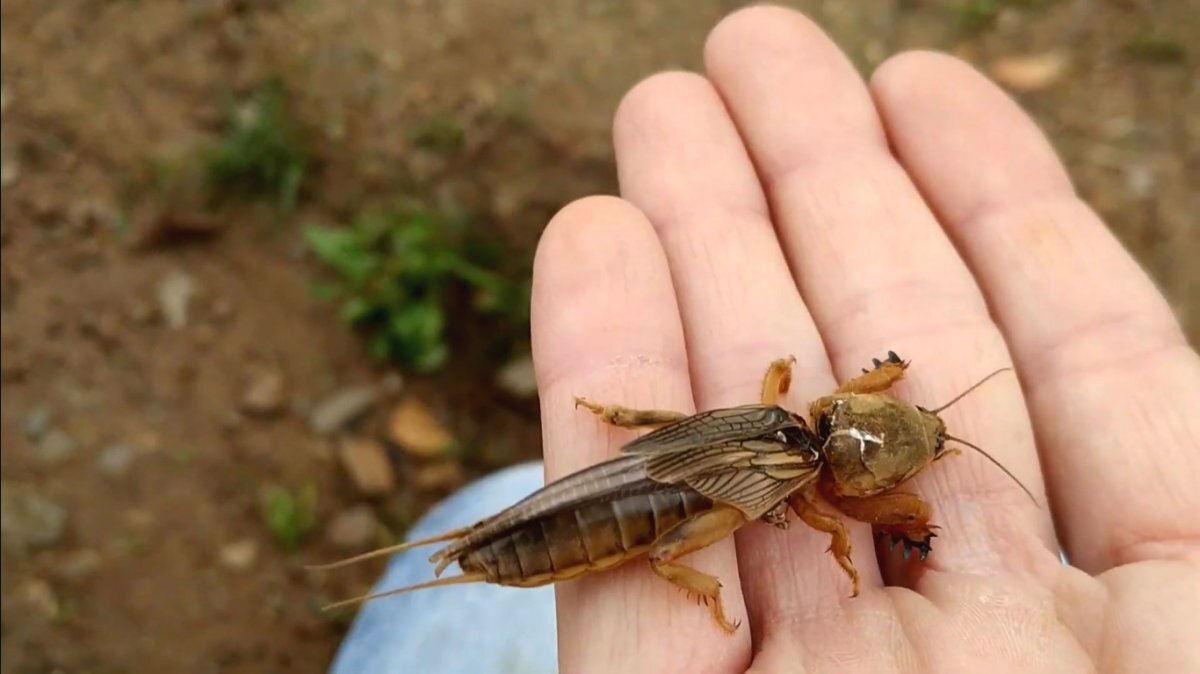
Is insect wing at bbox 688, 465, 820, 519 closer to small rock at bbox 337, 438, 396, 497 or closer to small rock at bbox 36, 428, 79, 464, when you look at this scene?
small rock at bbox 337, 438, 396, 497

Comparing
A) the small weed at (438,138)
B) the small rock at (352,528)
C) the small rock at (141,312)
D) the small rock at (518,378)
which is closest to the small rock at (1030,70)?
the small weed at (438,138)

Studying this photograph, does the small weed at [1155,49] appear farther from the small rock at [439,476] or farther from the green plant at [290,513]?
the green plant at [290,513]

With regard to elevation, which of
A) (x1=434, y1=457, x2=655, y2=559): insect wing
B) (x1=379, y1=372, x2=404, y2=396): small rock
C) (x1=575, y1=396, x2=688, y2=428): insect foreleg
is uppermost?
(x1=379, y1=372, x2=404, y2=396): small rock

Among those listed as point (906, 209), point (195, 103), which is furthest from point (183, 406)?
point (906, 209)

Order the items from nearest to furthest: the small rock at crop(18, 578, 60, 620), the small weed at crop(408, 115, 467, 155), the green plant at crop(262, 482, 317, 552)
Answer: the small rock at crop(18, 578, 60, 620)
the green plant at crop(262, 482, 317, 552)
the small weed at crop(408, 115, 467, 155)

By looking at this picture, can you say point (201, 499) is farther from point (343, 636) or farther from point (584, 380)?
point (584, 380)

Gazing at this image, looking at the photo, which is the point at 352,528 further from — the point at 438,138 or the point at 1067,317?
the point at 1067,317

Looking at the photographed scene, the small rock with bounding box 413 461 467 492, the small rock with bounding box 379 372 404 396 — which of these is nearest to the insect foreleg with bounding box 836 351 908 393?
the small rock with bounding box 413 461 467 492
